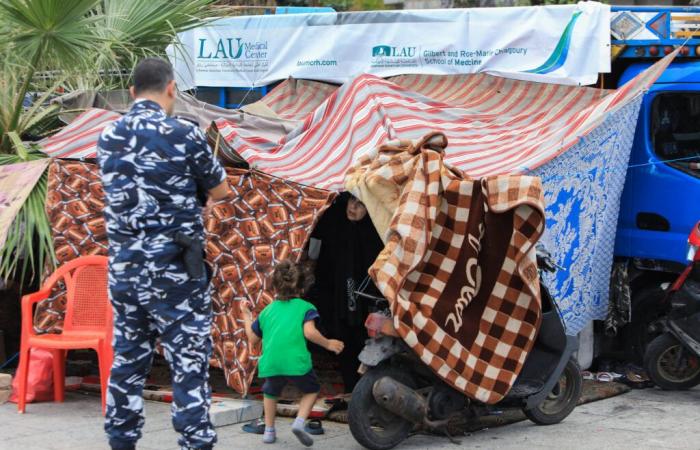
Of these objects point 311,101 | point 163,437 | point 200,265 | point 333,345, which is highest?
point 311,101

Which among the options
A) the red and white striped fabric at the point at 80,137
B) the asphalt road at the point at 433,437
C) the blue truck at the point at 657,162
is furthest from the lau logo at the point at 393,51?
the asphalt road at the point at 433,437

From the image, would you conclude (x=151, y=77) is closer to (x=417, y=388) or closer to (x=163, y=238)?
(x=163, y=238)

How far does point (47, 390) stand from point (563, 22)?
15.9 ft

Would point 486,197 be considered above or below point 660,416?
above

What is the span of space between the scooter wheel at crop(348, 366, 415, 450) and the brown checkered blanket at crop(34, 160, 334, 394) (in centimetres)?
101

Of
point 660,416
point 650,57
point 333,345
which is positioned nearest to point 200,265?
point 333,345

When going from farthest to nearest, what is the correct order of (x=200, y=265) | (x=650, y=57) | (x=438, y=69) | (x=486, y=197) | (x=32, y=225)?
(x=438, y=69) → (x=650, y=57) → (x=32, y=225) → (x=486, y=197) → (x=200, y=265)

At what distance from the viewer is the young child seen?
22.0 ft

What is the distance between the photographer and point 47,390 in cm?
791

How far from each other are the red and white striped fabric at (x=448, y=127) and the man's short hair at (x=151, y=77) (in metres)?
2.17

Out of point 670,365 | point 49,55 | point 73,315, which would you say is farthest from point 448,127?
point 49,55

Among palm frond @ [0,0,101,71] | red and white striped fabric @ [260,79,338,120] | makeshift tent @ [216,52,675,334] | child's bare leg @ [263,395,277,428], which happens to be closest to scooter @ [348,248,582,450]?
child's bare leg @ [263,395,277,428]

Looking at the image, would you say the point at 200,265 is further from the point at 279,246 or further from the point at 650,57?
the point at 650,57

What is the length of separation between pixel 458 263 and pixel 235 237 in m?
1.73
